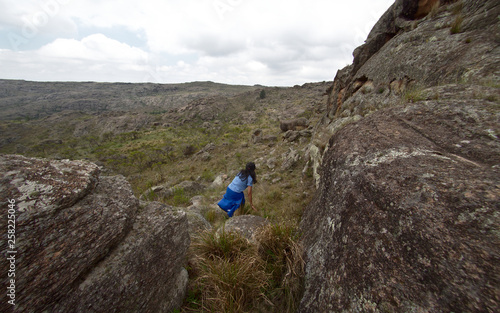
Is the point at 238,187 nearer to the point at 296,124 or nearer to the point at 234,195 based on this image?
the point at 234,195

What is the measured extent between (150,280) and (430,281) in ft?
8.52

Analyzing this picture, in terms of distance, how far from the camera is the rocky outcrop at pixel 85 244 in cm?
157

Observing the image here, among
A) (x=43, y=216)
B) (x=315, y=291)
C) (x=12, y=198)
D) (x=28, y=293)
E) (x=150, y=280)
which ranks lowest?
(x=150, y=280)

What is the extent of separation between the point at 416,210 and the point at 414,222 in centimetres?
12

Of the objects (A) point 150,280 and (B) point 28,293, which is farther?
(A) point 150,280

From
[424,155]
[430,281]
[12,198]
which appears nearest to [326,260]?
[430,281]

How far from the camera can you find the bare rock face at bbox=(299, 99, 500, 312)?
134cm

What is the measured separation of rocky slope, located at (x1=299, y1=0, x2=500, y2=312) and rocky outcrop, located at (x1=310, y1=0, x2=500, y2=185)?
0.12 m

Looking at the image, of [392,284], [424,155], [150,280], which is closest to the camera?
[392,284]

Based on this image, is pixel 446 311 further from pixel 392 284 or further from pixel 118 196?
pixel 118 196

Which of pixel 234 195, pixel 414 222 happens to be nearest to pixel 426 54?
pixel 414 222

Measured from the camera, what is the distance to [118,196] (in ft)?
7.57

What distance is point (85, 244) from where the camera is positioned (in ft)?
5.93

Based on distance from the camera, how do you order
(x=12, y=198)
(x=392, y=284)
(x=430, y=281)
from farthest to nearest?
(x=12, y=198)
(x=392, y=284)
(x=430, y=281)
